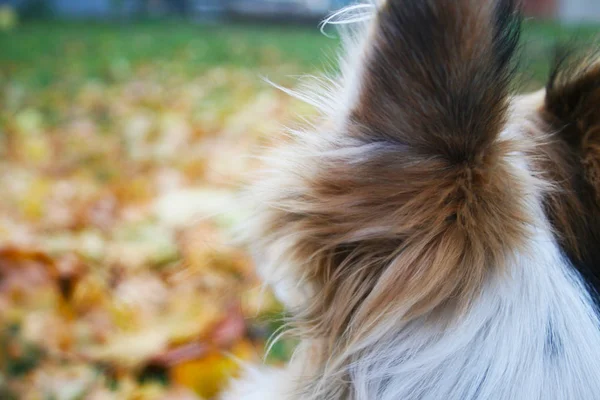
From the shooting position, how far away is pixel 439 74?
930 mm

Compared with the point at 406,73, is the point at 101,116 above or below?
below

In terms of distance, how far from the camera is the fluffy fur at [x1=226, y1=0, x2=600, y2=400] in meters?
0.95

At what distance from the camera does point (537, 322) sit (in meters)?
1.05

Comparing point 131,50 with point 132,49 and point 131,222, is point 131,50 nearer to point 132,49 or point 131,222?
point 132,49

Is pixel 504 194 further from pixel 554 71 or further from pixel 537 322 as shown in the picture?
pixel 554 71

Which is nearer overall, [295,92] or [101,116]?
[295,92]

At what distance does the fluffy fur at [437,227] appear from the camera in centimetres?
95

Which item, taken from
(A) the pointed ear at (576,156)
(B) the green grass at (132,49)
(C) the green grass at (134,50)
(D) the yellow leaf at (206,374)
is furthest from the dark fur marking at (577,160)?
(B) the green grass at (132,49)

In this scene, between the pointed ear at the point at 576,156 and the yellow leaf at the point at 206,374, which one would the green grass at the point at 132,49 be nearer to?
the yellow leaf at the point at 206,374

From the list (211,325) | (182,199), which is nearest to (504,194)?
(211,325)

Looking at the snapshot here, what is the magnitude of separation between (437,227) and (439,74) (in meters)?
0.24

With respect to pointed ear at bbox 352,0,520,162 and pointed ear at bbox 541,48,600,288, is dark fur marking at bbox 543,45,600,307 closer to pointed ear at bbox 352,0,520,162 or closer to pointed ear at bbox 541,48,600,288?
pointed ear at bbox 541,48,600,288

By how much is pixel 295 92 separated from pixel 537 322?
53 centimetres

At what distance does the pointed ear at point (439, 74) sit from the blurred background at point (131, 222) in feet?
0.78
